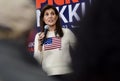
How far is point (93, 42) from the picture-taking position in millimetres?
350

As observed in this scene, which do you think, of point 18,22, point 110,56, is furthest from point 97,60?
point 18,22

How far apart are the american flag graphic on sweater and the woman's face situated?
23mm

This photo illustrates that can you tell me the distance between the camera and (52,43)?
0.44 m

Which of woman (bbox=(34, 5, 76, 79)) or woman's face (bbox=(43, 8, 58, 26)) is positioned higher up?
woman's face (bbox=(43, 8, 58, 26))

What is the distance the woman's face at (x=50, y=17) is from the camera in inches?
16.6

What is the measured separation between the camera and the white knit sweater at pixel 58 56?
38cm

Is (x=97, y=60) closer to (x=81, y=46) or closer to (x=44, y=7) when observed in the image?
(x=81, y=46)

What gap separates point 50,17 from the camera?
429 mm

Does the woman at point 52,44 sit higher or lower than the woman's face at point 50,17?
lower

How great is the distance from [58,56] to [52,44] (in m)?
0.03

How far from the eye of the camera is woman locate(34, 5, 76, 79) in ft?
1.29

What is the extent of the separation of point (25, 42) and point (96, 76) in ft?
0.35

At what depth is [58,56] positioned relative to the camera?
0.41 m

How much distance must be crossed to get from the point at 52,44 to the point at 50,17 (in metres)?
0.04
